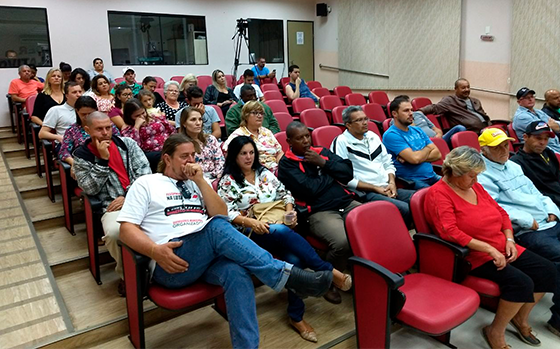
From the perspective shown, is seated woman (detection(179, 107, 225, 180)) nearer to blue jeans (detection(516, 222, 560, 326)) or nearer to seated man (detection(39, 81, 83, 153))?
seated man (detection(39, 81, 83, 153))

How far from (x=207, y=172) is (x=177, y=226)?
1.16 meters

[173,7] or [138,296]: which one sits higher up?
[173,7]

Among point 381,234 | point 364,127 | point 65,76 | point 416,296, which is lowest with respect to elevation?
point 416,296

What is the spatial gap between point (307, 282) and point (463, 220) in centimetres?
92

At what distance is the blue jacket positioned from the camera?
102 inches

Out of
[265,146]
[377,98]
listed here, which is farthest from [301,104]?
[265,146]

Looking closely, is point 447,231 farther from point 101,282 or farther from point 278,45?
point 278,45

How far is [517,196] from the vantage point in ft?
8.56

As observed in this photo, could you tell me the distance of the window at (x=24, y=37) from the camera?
21.5 feet

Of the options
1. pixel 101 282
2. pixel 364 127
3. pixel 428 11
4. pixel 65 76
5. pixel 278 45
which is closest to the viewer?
pixel 101 282

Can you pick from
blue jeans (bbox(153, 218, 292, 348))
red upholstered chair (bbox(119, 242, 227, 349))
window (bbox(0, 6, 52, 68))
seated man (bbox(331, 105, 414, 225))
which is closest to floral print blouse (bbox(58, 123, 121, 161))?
red upholstered chair (bbox(119, 242, 227, 349))

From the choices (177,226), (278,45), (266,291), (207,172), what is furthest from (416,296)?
(278,45)

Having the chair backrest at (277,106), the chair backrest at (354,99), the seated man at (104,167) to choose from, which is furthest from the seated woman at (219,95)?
the seated man at (104,167)

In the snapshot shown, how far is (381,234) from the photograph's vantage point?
2133mm
